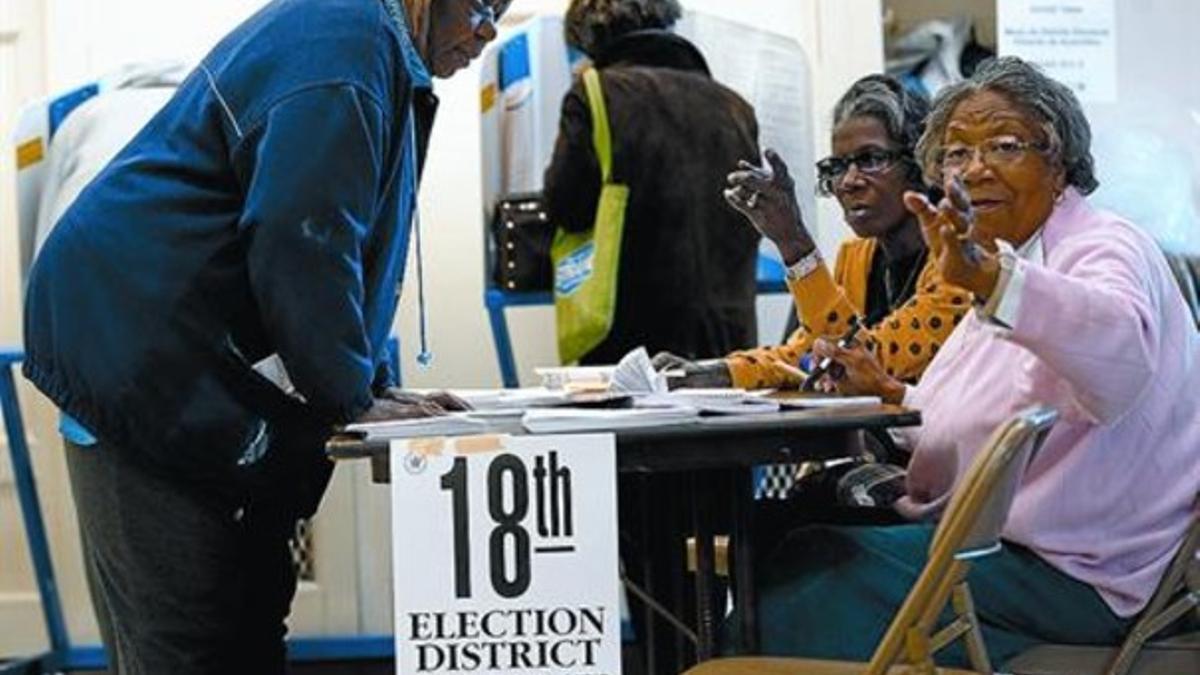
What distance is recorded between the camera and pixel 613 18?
3.37m

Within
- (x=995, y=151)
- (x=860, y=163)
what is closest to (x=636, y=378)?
(x=995, y=151)

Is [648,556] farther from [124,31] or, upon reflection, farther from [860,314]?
[124,31]

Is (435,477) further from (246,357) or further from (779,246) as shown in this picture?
(779,246)

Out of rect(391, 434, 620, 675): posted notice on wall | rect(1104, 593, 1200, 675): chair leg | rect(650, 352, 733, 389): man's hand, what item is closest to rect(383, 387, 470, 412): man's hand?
rect(391, 434, 620, 675): posted notice on wall

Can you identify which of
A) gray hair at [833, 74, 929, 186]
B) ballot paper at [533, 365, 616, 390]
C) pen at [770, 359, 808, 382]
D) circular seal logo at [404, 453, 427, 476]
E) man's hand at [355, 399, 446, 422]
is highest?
gray hair at [833, 74, 929, 186]

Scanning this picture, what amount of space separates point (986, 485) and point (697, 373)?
1175 mm

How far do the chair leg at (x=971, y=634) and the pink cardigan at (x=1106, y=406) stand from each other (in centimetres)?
24

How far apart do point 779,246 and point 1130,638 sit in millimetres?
872

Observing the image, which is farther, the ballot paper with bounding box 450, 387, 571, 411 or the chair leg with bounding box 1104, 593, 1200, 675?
the ballot paper with bounding box 450, 387, 571, 411

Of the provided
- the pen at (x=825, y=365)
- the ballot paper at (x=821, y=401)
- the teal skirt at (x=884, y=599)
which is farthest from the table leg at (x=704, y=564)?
the pen at (x=825, y=365)

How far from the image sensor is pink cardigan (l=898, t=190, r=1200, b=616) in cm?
184

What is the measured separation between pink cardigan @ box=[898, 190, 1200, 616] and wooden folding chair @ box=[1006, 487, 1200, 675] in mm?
28

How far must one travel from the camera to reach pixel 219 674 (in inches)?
79.9

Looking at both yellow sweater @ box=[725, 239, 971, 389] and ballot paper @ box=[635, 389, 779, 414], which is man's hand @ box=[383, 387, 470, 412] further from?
yellow sweater @ box=[725, 239, 971, 389]
